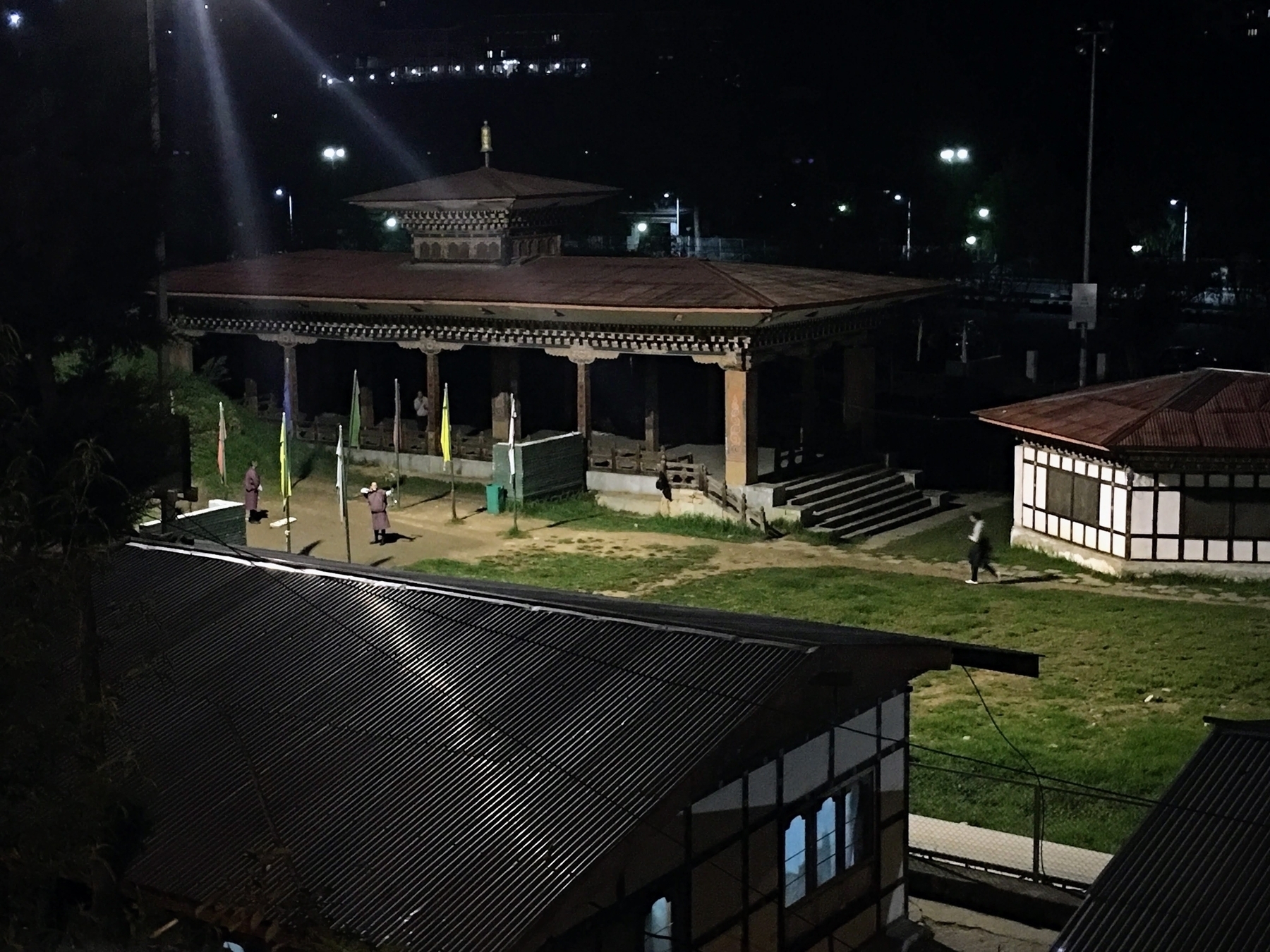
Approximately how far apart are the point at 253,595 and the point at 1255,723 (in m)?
10.3

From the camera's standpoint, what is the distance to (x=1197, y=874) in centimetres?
1272

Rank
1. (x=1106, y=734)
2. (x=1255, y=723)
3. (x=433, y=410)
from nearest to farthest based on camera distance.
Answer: (x=1255, y=723), (x=1106, y=734), (x=433, y=410)

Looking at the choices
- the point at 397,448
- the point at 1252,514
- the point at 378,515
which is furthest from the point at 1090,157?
the point at 378,515

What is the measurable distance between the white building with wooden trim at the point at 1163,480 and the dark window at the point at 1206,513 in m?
0.02

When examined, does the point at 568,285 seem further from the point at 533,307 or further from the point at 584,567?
the point at 584,567

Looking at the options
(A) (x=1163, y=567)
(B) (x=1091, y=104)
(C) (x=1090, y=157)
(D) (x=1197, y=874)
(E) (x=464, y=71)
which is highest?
(E) (x=464, y=71)

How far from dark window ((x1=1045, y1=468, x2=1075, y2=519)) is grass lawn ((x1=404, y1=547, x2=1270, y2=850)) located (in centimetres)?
303

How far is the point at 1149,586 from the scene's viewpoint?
3012 cm

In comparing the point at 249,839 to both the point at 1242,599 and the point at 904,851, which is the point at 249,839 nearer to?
the point at 904,851

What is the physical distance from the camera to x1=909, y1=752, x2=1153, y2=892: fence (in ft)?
58.6

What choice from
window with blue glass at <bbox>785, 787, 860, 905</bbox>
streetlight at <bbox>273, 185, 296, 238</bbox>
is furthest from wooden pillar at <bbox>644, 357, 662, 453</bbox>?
streetlight at <bbox>273, 185, 296, 238</bbox>

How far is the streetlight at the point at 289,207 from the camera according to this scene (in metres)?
71.2

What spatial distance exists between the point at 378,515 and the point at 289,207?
4109 cm

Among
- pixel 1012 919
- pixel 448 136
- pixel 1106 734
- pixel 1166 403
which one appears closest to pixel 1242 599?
pixel 1166 403
